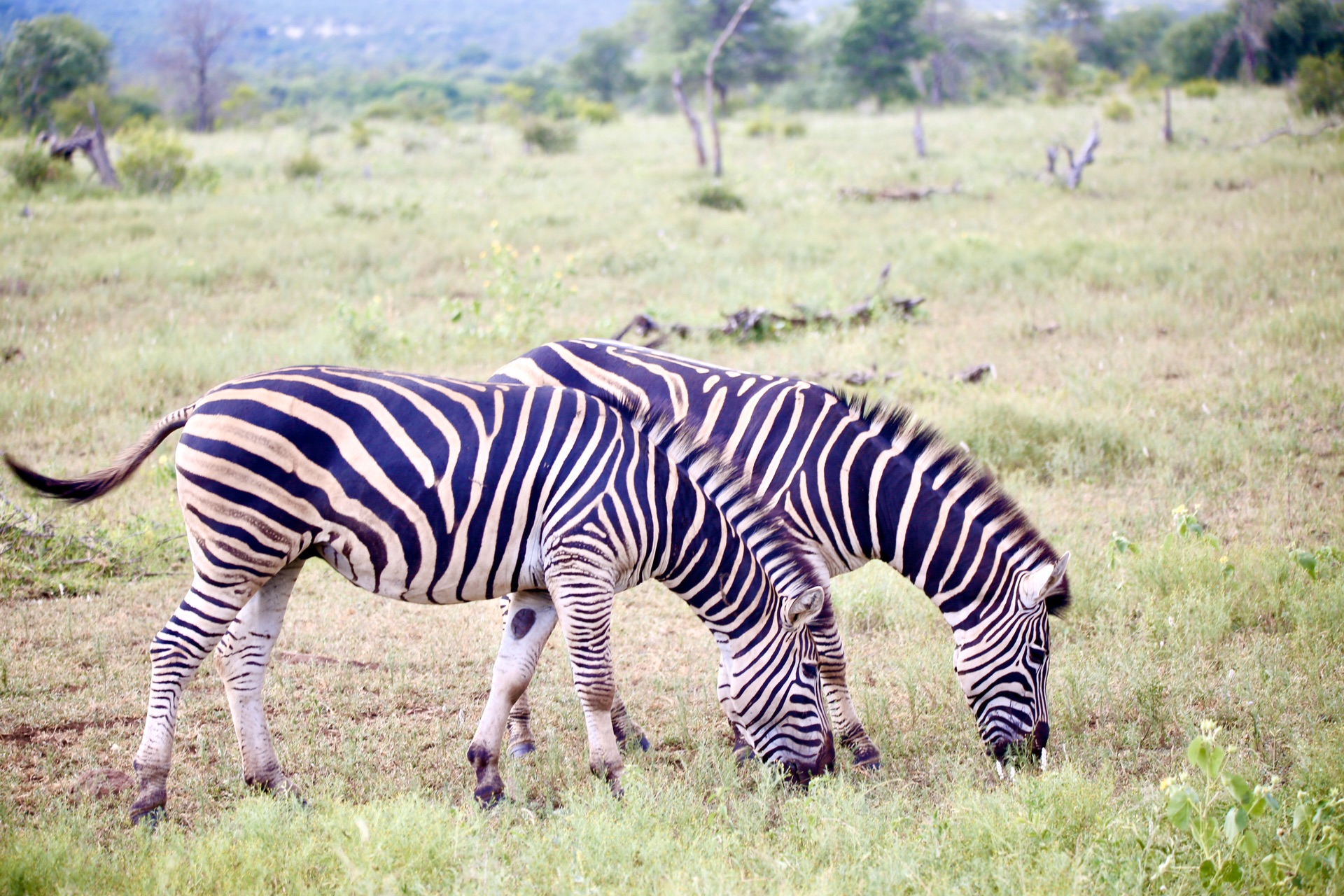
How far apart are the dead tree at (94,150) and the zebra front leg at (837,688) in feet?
53.5

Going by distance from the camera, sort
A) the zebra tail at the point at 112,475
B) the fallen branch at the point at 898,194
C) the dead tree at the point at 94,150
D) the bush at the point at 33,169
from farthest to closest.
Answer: the fallen branch at the point at 898,194 < the dead tree at the point at 94,150 < the bush at the point at 33,169 < the zebra tail at the point at 112,475

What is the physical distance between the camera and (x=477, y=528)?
3.88m

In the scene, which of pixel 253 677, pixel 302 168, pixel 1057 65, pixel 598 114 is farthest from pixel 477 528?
pixel 1057 65

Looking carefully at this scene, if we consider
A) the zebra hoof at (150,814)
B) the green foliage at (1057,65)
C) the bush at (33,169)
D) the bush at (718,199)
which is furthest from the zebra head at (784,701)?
the green foliage at (1057,65)

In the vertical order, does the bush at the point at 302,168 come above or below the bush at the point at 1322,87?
below

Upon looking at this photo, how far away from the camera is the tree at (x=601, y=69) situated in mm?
51125

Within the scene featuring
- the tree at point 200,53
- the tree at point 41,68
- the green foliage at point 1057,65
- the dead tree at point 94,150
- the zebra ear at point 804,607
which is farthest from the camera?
the tree at point 200,53

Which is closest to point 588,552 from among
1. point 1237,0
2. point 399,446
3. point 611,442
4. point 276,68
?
point 611,442

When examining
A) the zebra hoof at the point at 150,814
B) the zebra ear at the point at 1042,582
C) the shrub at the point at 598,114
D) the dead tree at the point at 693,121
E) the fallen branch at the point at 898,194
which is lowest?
the zebra hoof at the point at 150,814

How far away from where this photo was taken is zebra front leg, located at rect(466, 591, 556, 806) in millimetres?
4094

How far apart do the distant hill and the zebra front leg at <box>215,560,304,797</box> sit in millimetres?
56765

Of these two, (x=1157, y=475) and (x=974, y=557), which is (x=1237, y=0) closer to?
(x=1157, y=475)

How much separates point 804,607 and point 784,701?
0.40 metres

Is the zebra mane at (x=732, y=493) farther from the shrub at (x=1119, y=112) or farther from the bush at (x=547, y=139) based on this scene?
the shrub at (x=1119, y=112)
